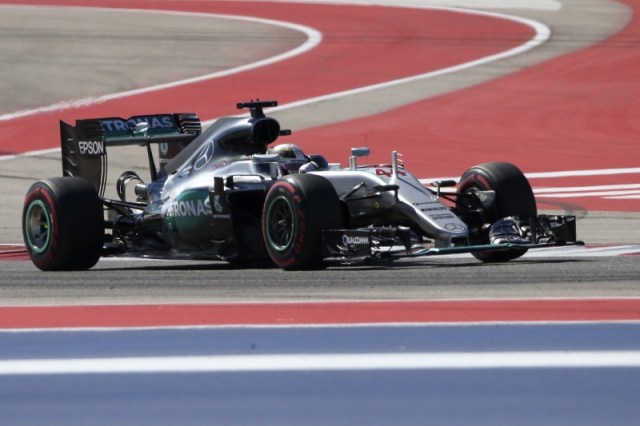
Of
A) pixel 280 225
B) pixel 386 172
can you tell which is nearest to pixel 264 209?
pixel 280 225

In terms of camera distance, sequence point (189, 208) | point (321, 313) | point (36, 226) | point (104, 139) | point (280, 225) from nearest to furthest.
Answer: point (321, 313)
point (280, 225)
point (189, 208)
point (36, 226)
point (104, 139)

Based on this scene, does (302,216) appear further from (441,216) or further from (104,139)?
(104,139)

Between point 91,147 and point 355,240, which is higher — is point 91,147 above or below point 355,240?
above

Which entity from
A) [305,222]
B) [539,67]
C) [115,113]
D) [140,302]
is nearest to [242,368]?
[140,302]

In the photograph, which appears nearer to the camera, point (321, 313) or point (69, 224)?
point (321, 313)

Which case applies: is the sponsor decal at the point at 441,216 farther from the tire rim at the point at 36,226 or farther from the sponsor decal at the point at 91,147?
the sponsor decal at the point at 91,147

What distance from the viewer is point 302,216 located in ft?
36.5

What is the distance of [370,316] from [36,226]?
5668mm

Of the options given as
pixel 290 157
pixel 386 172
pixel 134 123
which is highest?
pixel 134 123

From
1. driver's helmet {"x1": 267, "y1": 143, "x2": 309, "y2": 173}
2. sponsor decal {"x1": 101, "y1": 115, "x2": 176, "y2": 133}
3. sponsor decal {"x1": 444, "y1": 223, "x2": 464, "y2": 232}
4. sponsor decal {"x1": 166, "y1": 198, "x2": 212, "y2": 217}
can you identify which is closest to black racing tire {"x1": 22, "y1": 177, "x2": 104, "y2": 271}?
sponsor decal {"x1": 166, "y1": 198, "x2": 212, "y2": 217}

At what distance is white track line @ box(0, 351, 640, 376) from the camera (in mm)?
6465

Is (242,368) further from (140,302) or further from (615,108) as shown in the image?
(615,108)

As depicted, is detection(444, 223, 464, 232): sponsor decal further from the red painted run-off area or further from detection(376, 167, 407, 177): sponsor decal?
the red painted run-off area

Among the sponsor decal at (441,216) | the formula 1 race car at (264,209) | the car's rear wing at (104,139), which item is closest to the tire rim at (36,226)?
the formula 1 race car at (264,209)
